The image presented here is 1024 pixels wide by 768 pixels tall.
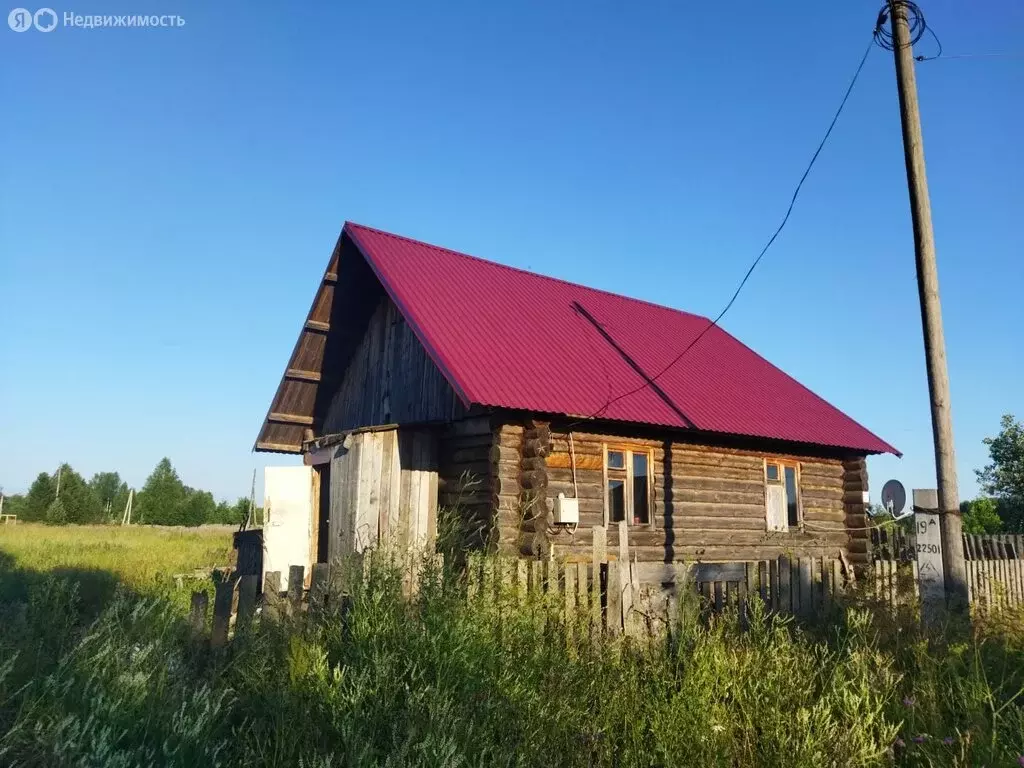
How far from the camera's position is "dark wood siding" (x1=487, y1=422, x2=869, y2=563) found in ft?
40.5

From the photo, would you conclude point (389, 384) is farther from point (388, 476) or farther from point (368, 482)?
point (368, 482)

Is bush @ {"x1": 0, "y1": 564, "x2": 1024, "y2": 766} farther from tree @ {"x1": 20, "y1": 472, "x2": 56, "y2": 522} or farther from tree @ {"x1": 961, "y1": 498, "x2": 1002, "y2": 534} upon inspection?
tree @ {"x1": 20, "y1": 472, "x2": 56, "y2": 522}

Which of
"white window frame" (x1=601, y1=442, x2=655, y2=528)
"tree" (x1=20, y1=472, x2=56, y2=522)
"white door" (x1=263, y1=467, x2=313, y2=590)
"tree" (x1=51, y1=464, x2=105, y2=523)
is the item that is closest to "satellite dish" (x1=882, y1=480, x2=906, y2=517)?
"white window frame" (x1=601, y1=442, x2=655, y2=528)

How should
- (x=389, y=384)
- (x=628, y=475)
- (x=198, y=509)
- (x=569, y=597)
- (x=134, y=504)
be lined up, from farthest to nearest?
(x=134, y=504) → (x=198, y=509) → (x=389, y=384) → (x=628, y=475) → (x=569, y=597)

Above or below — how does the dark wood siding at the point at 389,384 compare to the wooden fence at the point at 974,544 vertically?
above

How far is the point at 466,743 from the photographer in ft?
14.0

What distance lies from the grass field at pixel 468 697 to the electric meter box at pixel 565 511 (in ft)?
19.2

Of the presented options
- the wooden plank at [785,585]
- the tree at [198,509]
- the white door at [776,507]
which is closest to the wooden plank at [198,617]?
the wooden plank at [785,585]

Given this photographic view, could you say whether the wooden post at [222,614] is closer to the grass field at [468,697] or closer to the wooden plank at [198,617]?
the wooden plank at [198,617]

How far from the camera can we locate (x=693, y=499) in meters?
15.2

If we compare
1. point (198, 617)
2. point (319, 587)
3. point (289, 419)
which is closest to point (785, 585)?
point (319, 587)

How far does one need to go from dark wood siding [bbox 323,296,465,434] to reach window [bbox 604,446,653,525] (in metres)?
3.12

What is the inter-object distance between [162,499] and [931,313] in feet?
299

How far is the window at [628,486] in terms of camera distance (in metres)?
13.9
